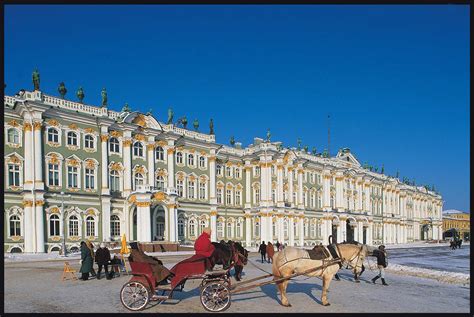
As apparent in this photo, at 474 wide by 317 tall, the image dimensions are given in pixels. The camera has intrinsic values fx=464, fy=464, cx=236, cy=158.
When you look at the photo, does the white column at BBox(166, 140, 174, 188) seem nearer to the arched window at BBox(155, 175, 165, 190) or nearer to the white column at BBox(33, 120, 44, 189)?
the arched window at BBox(155, 175, 165, 190)

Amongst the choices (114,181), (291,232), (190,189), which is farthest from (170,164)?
(291,232)

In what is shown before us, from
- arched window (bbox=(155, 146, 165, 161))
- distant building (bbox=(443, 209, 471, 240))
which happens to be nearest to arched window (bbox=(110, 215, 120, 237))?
arched window (bbox=(155, 146, 165, 161))

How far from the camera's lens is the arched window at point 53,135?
138ft

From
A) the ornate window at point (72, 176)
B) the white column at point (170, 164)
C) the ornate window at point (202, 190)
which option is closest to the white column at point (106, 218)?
the ornate window at point (72, 176)

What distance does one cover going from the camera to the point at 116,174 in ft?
157

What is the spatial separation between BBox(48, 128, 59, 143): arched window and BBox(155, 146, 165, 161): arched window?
39.6 feet

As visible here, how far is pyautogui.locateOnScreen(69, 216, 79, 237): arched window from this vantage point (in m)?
43.0

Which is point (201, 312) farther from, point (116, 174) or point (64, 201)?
point (116, 174)

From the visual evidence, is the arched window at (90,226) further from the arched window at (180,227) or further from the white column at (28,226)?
the arched window at (180,227)

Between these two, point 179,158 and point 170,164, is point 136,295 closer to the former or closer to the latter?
point 170,164

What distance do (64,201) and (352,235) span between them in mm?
55248

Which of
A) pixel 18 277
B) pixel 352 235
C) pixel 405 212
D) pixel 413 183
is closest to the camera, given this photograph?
pixel 18 277

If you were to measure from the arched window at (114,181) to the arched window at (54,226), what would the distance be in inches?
264
